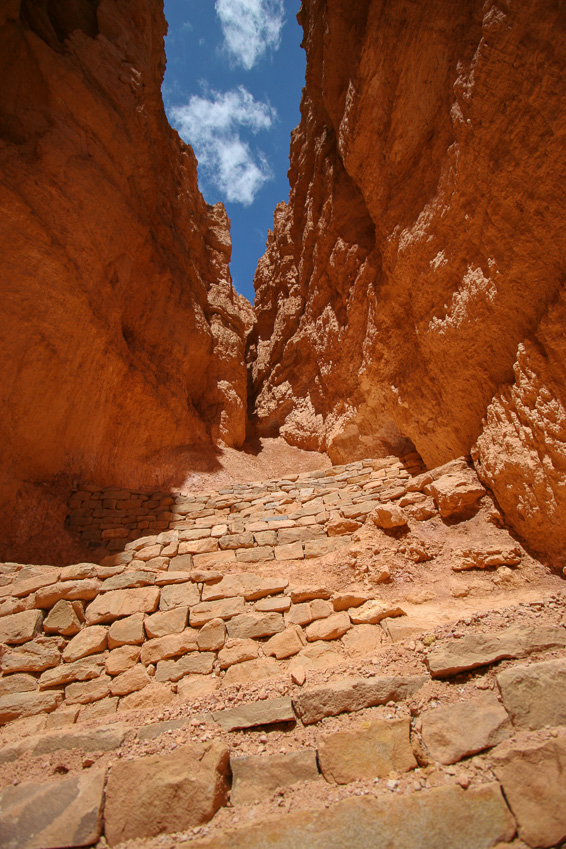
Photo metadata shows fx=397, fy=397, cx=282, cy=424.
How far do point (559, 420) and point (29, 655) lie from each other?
493cm

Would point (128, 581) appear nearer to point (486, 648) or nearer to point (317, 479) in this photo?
point (486, 648)

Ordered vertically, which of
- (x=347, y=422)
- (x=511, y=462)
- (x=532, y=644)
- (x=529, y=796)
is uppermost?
(x=347, y=422)

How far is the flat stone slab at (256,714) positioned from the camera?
252cm

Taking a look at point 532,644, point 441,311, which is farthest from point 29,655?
point 441,311

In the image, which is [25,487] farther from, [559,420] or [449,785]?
[559,420]

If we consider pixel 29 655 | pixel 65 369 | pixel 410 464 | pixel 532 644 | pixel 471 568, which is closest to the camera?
pixel 532 644

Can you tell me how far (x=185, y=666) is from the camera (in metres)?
3.19

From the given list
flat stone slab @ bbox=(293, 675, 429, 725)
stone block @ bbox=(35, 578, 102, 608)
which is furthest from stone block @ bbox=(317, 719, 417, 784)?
stone block @ bbox=(35, 578, 102, 608)

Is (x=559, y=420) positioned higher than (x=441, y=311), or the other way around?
(x=441, y=311)

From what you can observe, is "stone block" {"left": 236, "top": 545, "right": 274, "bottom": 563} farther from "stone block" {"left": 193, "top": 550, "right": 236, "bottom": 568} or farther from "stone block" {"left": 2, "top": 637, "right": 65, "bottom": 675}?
"stone block" {"left": 2, "top": 637, "right": 65, "bottom": 675}

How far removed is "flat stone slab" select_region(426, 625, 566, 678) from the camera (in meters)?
2.57

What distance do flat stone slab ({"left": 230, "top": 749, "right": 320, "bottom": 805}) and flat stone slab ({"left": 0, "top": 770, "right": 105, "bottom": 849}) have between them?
2.41 ft

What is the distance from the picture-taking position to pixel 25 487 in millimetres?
4961

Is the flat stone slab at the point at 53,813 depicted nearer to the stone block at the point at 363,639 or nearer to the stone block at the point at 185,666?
the stone block at the point at 185,666
